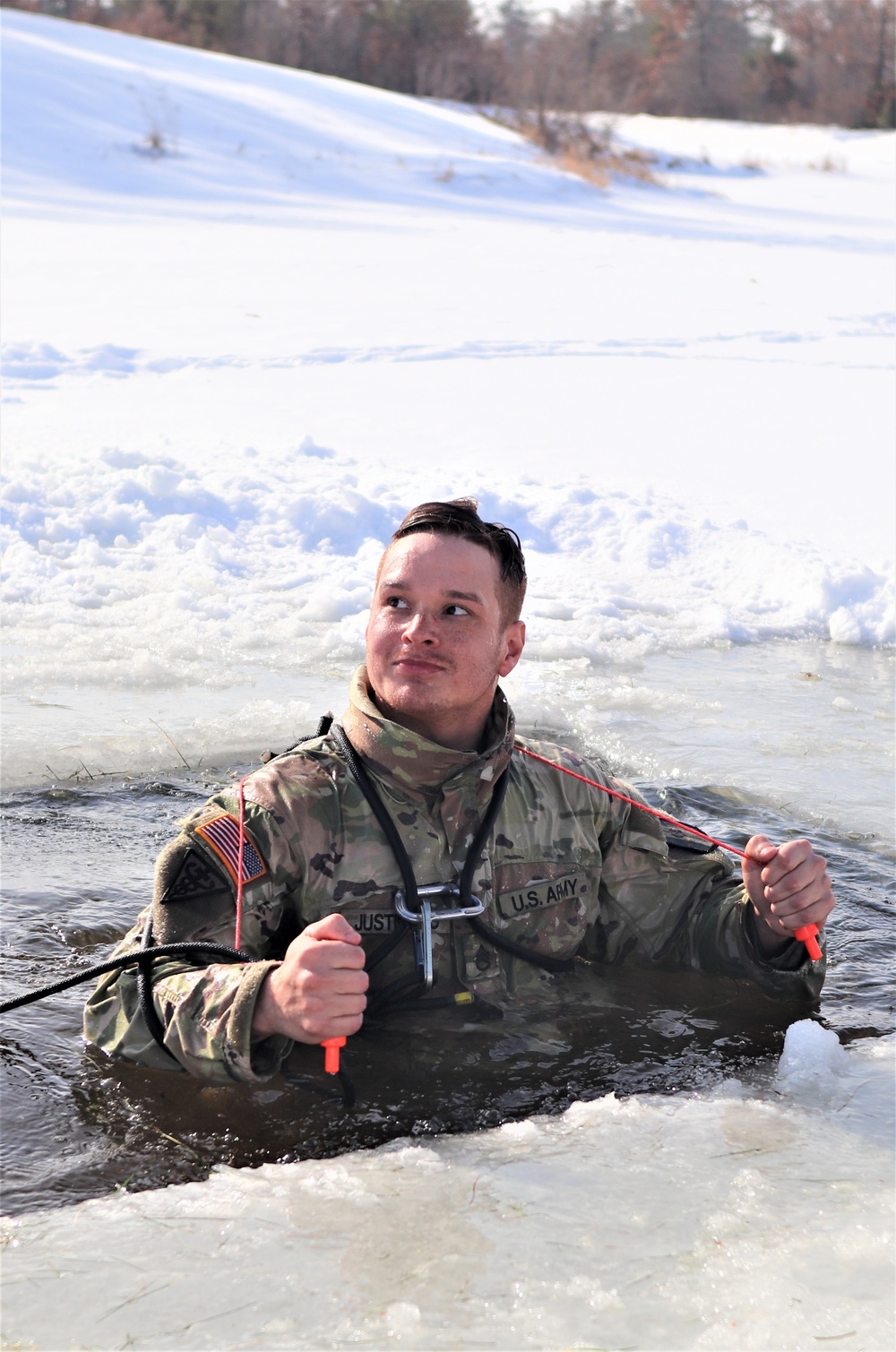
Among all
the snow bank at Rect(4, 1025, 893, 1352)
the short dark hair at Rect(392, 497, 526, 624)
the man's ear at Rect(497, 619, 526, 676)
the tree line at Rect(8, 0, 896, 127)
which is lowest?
the snow bank at Rect(4, 1025, 893, 1352)

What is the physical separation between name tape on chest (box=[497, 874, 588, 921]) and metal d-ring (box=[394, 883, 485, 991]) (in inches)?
5.0

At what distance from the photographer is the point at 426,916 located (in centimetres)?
278

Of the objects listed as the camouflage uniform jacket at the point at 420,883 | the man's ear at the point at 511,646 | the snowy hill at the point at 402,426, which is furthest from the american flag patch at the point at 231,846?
the snowy hill at the point at 402,426

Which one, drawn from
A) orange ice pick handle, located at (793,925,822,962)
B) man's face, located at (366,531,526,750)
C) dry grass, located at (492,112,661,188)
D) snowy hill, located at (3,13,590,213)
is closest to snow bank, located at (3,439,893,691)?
man's face, located at (366,531,526,750)

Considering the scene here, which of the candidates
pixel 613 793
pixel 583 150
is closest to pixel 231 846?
pixel 613 793

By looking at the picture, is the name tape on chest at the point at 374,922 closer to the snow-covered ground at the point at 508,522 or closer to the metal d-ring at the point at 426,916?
the metal d-ring at the point at 426,916

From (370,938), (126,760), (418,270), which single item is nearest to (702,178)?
(418,270)

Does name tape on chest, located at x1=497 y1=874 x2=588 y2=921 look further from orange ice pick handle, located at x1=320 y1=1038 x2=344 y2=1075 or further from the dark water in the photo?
orange ice pick handle, located at x1=320 y1=1038 x2=344 y2=1075

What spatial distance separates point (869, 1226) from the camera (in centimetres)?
221

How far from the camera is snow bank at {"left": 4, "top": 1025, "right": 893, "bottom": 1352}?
189cm

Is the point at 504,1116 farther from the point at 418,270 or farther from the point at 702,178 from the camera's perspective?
the point at 702,178

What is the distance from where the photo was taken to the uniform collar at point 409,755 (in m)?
2.83

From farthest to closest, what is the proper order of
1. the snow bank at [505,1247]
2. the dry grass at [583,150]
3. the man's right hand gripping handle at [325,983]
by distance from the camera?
1. the dry grass at [583,150]
2. the man's right hand gripping handle at [325,983]
3. the snow bank at [505,1247]

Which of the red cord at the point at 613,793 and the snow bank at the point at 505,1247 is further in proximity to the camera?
→ the red cord at the point at 613,793
